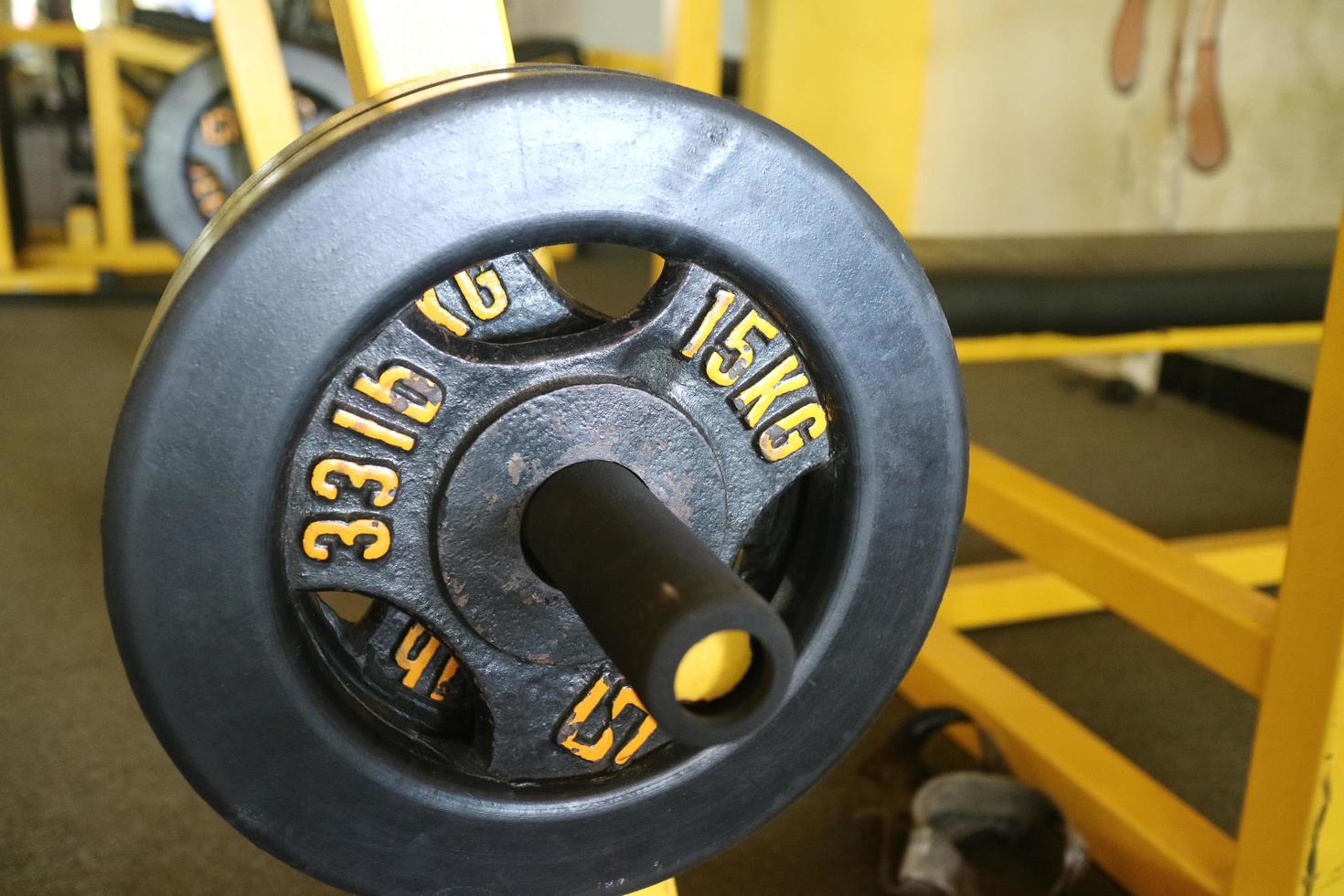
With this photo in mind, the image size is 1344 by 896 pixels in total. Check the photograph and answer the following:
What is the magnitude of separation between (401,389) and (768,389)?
140mm

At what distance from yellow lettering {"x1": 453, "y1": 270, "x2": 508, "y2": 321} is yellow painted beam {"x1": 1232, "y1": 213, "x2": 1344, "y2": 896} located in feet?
1.80

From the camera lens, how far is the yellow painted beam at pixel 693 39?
124cm

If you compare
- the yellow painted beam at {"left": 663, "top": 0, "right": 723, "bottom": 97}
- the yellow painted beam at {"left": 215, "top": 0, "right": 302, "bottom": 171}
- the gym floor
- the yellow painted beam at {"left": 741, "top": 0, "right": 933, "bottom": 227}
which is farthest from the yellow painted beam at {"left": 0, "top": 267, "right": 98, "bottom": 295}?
the yellow painted beam at {"left": 663, "top": 0, "right": 723, "bottom": 97}

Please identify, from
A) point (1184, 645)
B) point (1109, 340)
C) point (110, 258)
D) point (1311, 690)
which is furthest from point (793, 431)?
point (110, 258)

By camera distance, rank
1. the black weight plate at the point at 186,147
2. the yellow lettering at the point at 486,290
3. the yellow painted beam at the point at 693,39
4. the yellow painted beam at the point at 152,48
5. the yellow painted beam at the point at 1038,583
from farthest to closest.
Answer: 1. the yellow painted beam at the point at 152,48
2. the black weight plate at the point at 186,147
3. the yellow painted beam at the point at 1038,583
4. the yellow painted beam at the point at 693,39
5. the yellow lettering at the point at 486,290

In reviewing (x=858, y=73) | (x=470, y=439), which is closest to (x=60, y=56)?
(x=858, y=73)

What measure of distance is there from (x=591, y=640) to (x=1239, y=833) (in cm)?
65

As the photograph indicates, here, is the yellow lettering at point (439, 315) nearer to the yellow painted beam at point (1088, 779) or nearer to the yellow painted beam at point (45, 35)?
the yellow painted beam at point (1088, 779)

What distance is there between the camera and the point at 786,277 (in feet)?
1.30

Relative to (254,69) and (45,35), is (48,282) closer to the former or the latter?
(45,35)

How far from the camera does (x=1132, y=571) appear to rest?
1.00 m

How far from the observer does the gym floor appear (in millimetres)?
951

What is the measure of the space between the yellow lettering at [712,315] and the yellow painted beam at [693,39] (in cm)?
90

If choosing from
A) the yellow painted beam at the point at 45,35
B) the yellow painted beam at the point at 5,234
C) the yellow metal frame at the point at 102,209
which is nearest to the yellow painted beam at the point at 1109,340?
the yellow metal frame at the point at 102,209
